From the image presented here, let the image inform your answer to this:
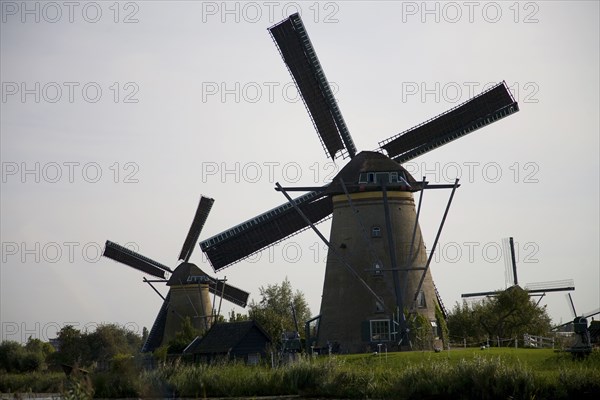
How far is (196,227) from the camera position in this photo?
224 feet

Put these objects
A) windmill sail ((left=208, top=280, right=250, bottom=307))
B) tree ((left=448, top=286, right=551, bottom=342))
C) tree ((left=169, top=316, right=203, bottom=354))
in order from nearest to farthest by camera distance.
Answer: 1. tree ((left=448, top=286, right=551, bottom=342))
2. tree ((left=169, top=316, right=203, bottom=354))
3. windmill sail ((left=208, top=280, right=250, bottom=307))

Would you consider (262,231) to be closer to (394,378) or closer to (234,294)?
(394,378)

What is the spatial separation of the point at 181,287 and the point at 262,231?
20.7 meters

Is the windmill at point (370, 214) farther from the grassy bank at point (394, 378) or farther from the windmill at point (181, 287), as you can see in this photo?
the windmill at point (181, 287)

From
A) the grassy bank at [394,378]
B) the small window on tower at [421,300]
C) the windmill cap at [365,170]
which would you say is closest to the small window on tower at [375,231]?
the windmill cap at [365,170]

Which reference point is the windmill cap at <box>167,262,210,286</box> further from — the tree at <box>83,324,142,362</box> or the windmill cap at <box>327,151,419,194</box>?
the windmill cap at <box>327,151,419,194</box>

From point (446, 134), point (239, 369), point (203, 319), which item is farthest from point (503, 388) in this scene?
point (203, 319)

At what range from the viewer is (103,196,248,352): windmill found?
67312 millimetres

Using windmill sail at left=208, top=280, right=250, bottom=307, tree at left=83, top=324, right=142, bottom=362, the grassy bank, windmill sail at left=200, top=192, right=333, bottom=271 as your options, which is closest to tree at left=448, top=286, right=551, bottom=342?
windmill sail at left=200, top=192, right=333, bottom=271

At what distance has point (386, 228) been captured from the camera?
41969 mm

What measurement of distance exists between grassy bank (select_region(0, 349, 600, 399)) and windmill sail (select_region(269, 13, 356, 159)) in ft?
36.9

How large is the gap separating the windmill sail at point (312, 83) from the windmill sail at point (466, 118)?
10.4 feet

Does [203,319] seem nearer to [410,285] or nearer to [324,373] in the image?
[410,285]

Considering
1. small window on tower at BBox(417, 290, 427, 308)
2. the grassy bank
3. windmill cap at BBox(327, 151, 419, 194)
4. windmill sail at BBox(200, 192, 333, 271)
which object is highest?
windmill cap at BBox(327, 151, 419, 194)
